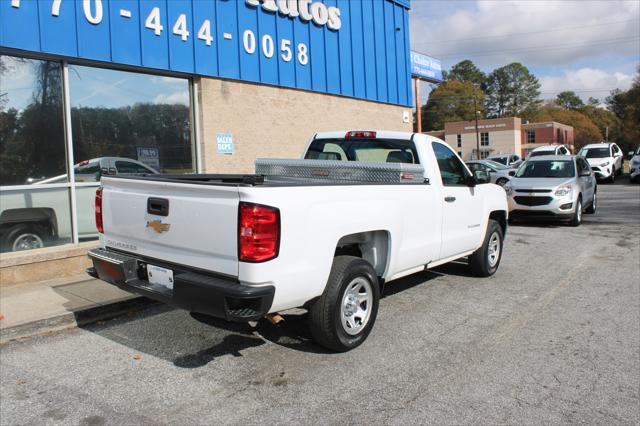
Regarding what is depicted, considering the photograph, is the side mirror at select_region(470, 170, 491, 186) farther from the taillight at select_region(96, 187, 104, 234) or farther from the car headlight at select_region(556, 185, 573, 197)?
the car headlight at select_region(556, 185, 573, 197)

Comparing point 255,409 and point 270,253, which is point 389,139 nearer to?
point 270,253

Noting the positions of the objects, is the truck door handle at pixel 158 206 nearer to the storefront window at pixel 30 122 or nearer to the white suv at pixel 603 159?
the storefront window at pixel 30 122

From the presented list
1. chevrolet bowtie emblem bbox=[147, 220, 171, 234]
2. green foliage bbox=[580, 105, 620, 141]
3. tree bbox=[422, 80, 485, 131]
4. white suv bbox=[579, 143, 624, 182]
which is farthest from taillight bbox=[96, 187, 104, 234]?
green foliage bbox=[580, 105, 620, 141]

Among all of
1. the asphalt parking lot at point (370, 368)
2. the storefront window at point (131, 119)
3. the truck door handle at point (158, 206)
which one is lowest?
the asphalt parking lot at point (370, 368)

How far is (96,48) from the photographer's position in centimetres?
782

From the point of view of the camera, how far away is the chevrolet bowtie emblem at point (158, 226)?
4.07 meters

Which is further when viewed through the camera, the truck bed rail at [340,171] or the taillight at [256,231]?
the truck bed rail at [340,171]

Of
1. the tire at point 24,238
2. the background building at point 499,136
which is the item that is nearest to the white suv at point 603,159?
the tire at point 24,238

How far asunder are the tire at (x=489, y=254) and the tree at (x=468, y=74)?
137 meters

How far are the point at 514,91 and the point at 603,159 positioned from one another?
11653cm

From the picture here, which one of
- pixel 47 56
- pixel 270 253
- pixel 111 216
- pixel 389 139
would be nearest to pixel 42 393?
pixel 111 216

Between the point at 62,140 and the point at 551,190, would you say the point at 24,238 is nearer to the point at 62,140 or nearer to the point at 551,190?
the point at 62,140

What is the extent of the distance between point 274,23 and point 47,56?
15.1 ft

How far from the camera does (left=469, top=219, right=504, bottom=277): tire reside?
7070mm
